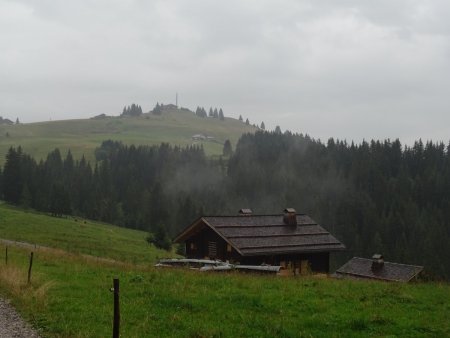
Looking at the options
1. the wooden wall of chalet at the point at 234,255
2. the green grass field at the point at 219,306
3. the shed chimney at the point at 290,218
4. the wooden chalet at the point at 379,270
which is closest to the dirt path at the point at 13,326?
the green grass field at the point at 219,306

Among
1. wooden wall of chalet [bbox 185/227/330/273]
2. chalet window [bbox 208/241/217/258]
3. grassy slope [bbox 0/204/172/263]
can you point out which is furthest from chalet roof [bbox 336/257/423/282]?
grassy slope [bbox 0/204/172/263]

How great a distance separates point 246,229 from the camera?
44906 millimetres

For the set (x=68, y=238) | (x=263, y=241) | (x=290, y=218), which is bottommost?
(x=68, y=238)

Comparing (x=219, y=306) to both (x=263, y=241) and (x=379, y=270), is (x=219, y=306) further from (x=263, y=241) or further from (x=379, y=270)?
(x=379, y=270)

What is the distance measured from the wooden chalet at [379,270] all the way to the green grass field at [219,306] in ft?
103

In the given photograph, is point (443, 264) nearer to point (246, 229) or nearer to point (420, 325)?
point (246, 229)

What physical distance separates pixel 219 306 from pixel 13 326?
650cm

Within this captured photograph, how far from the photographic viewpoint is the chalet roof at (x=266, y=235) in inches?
1674

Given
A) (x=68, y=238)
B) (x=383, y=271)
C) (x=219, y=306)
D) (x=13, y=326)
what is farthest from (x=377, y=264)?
(x=13, y=326)

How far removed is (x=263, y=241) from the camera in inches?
1709

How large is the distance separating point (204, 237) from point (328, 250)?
39.0 ft

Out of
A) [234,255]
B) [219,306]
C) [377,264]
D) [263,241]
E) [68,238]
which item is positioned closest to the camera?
[219,306]

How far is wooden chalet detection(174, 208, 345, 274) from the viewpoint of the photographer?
4269 centimetres

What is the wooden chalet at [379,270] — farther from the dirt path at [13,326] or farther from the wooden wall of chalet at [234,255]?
the dirt path at [13,326]
